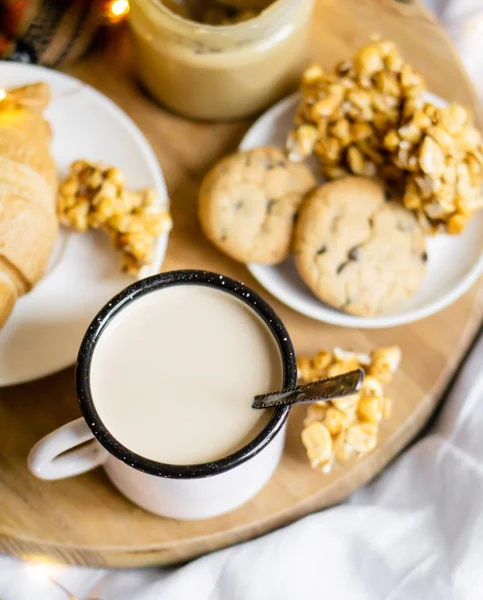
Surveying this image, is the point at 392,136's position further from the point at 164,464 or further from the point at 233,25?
the point at 164,464

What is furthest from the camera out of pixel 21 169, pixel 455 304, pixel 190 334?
pixel 455 304

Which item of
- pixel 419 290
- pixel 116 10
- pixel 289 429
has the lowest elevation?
pixel 289 429

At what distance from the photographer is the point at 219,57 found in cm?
91

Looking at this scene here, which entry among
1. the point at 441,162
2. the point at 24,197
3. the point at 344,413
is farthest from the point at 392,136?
the point at 24,197

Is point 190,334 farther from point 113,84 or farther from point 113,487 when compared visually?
point 113,84

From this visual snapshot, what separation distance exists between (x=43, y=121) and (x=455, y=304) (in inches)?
22.6

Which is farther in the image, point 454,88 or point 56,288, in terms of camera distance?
point 454,88

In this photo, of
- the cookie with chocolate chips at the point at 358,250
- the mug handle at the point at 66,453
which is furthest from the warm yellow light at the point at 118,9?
→ the mug handle at the point at 66,453

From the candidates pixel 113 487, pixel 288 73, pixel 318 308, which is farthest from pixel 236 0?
pixel 113 487

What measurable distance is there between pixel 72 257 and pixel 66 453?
0.84 ft

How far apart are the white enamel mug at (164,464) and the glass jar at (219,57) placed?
1.07 feet

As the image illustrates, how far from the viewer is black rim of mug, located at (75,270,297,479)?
0.65 metres

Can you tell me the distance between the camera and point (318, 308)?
0.91 m

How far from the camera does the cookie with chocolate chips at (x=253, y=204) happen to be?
0.91 metres
